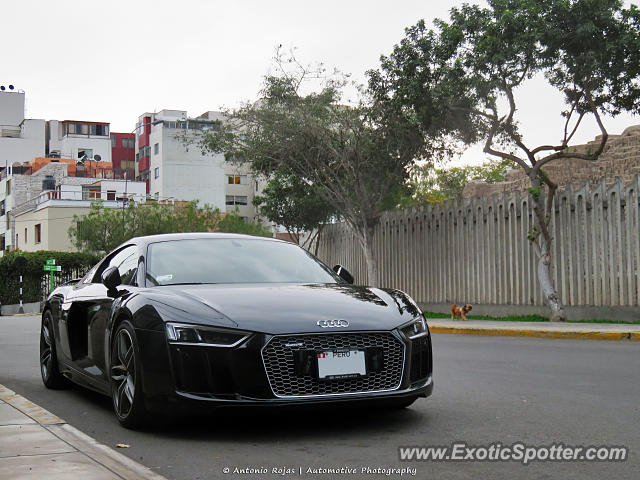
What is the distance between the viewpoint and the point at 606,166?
92.4ft

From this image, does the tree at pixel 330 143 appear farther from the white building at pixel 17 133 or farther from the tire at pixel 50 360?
Answer: the white building at pixel 17 133

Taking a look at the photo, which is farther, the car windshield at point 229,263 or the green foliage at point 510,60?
the green foliage at point 510,60

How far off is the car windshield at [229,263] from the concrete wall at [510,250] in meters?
12.4

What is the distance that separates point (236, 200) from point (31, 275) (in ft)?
139

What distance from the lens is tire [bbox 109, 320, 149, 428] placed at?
19.4ft

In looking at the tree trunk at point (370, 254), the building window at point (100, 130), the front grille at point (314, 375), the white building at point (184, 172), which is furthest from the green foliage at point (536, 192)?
the building window at point (100, 130)

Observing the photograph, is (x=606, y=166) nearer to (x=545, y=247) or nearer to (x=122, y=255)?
(x=545, y=247)

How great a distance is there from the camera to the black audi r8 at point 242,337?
5.52 metres

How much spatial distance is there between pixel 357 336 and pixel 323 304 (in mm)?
398

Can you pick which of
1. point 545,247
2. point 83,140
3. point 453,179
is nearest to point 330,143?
point 545,247

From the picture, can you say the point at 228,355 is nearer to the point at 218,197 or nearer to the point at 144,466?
the point at 144,466

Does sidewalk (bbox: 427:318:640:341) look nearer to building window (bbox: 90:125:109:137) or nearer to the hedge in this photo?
the hedge

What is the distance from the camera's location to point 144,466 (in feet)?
16.1

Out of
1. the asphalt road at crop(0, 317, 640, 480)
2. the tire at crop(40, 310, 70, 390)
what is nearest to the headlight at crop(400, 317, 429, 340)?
the asphalt road at crop(0, 317, 640, 480)
